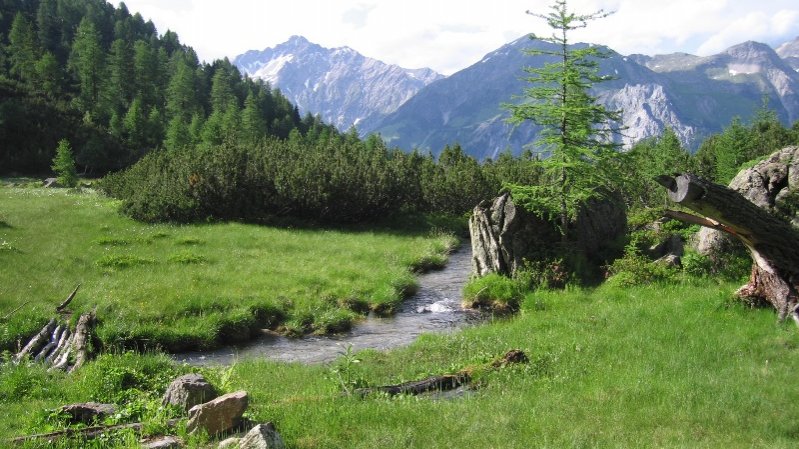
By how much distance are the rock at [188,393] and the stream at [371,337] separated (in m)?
4.95

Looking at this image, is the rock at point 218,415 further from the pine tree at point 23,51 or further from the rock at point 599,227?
the pine tree at point 23,51

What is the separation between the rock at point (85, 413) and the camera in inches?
348

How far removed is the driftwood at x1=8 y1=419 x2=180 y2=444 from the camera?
8.01 metres

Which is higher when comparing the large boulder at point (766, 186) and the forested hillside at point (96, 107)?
the forested hillside at point (96, 107)

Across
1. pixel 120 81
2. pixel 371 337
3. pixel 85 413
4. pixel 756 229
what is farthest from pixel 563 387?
pixel 120 81

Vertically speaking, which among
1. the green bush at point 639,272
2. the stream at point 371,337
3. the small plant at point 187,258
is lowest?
the stream at point 371,337

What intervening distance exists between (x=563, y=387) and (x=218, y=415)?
5724mm

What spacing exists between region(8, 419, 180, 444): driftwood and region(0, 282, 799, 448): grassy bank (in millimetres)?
545

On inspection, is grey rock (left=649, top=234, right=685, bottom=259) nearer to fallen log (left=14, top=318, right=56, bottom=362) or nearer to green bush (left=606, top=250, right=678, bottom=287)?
green bush (left=606, top=250, right=678, bottom=287)

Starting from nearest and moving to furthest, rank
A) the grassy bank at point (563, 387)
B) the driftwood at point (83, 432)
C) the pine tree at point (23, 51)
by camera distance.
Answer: the grassy bank at point (563, 387)
the driftwood at point (83, 432)
the pine tree at point (23, 51)

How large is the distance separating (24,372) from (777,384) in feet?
48.4

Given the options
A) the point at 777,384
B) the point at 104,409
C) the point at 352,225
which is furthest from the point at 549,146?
the point at 352,225

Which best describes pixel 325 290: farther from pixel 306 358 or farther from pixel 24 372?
pixel 24 372

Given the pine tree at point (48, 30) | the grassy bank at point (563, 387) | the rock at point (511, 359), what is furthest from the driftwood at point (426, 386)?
the pine tree at point (48, 30)
